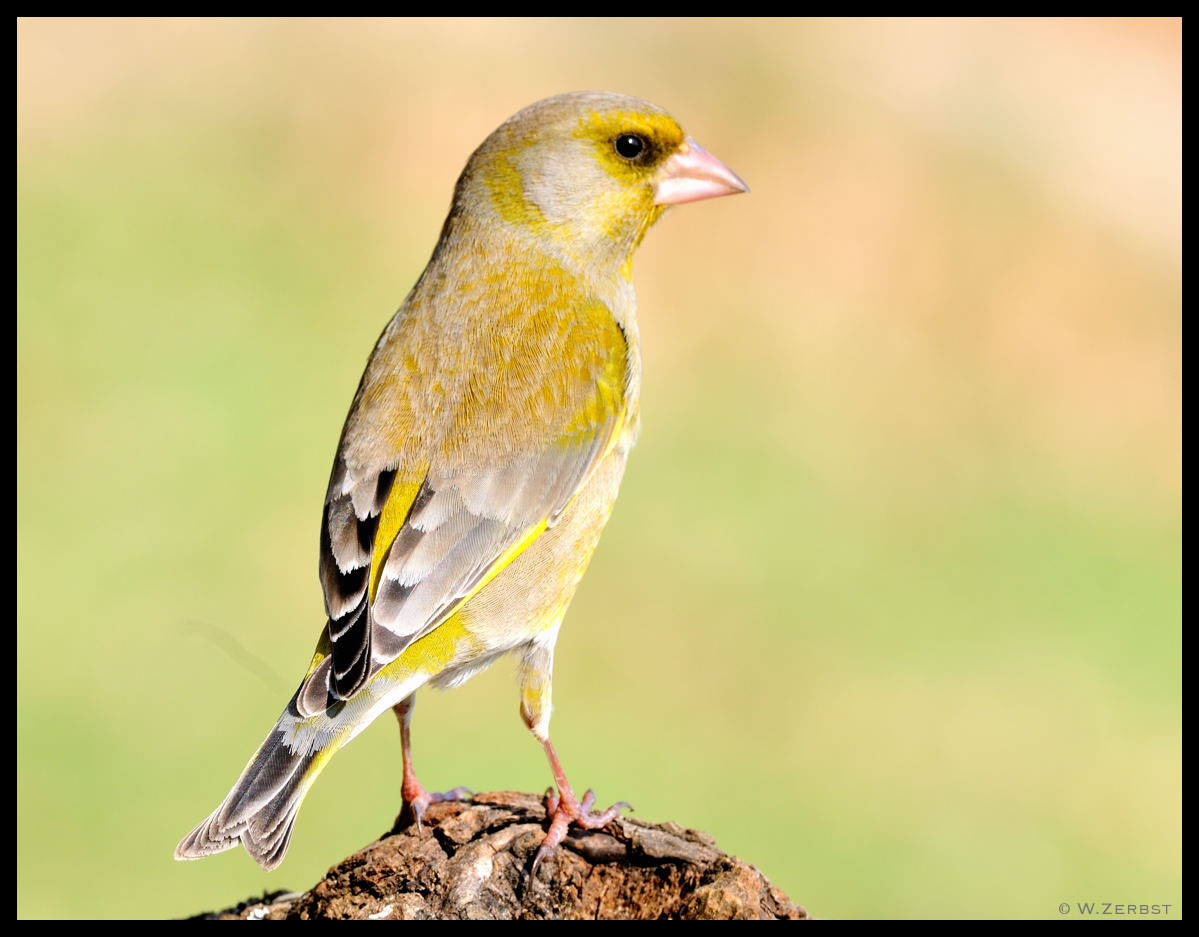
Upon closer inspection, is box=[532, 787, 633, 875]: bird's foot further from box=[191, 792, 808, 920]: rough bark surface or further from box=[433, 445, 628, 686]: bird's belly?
box=[433, 445, 628, 686]: bird's belly

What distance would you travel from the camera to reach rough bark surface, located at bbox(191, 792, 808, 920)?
3.37 meters

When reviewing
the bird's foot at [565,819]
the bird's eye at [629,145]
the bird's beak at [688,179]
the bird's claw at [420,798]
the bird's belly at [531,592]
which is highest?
the bird's eye at [629,145]

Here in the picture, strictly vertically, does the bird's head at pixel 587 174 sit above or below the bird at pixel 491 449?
above

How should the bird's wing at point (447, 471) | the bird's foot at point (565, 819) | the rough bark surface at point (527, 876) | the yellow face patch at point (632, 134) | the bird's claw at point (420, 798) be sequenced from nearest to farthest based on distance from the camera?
the rough bark surface at point (527, 876), the bird's foot at point (565, 819), the bird's wing at point (447, 471), the bird's claw at point (420, 798), the yellow face patch at point (632, 134)

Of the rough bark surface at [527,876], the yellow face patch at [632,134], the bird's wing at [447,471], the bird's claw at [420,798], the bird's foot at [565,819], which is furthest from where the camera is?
the yellow face patch at [632,134]

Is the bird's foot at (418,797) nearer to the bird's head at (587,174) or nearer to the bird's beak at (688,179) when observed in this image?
the bird's head at (587,174)

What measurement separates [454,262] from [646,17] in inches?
348

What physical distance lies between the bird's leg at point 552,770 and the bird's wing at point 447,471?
11.8 inches

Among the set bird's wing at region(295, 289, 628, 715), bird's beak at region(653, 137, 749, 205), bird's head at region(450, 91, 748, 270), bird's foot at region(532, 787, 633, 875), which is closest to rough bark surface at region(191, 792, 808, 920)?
bird's foot at region(532, 787, 633, 875)

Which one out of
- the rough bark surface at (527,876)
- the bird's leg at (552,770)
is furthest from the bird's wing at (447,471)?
the rough bark surface at (527,876)

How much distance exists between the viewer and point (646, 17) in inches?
500

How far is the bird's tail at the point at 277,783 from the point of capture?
344cm

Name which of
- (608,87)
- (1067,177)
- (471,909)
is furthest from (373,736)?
(1067,177)

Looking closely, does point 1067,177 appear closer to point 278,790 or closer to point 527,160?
point 527,160
